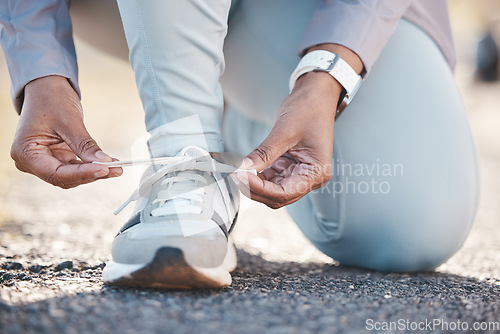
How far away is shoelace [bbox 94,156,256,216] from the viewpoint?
31.8 inches

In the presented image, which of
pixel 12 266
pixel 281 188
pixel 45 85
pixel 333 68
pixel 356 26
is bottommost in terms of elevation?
pixel 12 266

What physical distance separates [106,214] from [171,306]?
119 centimetres

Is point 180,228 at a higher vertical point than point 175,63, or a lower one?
lower

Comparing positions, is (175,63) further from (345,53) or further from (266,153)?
(345,53)

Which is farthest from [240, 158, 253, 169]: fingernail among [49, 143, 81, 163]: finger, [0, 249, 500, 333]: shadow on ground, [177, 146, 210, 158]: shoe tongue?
[49, 143, 81, 163]: finger

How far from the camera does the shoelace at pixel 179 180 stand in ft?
2.65

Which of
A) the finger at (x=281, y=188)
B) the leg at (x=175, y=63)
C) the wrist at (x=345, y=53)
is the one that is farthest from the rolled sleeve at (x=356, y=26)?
the finger at (x=281, y=188)

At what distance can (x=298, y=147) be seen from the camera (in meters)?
0.89

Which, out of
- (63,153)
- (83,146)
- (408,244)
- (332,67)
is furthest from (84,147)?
(408,244)

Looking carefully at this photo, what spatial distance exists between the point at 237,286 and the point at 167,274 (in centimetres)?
17

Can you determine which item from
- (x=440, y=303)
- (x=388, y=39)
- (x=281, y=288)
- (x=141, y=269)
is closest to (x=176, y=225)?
(x=141, y=269)

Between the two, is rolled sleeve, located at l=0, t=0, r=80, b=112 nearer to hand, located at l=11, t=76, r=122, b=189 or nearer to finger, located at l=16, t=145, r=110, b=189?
hand, located at l=11, t=76, r=122, b=189

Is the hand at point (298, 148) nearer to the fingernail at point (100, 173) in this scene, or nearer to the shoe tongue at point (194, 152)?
the shoe tongue at point (194, 152)

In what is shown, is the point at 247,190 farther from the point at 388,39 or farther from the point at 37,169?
the point at 388,39
